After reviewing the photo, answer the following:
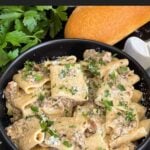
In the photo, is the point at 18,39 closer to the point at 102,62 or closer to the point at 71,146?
the point at 102,62

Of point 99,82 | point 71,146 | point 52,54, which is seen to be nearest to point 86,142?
point 71,146

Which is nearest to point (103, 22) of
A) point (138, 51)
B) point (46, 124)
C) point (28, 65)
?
point (138, 51)

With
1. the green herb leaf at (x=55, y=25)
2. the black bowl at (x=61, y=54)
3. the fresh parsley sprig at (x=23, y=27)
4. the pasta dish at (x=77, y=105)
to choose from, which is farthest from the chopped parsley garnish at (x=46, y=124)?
the green herb leaf at (x=55, y=25)

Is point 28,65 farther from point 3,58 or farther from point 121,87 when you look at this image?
point 121,87

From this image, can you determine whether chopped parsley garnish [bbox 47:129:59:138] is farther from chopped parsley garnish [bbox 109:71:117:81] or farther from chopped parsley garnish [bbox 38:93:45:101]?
chopped parsley garnish [bbox 109:71:117:81]

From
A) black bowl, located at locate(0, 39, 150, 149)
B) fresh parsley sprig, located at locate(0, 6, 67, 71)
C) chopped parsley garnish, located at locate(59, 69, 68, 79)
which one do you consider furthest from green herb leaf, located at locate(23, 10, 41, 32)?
chopped parsley garnish, located at locate(59, 69, 68, 79)

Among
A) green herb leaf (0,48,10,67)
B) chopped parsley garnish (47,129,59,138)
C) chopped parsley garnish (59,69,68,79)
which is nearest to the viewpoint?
chopped parsley garnish (47,129,59,138)

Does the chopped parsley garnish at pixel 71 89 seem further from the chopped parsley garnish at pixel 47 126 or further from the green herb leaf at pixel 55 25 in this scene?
the green herb leaf at pixel 55 25

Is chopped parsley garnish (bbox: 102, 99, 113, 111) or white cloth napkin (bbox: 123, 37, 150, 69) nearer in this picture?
chopped parsley garnish (bbox: 102, 99, 113, 111)
